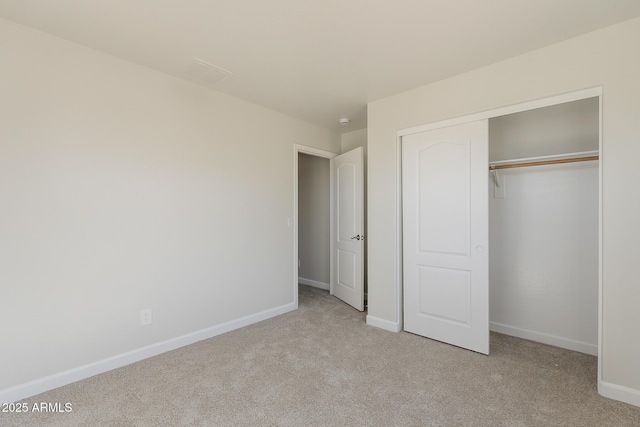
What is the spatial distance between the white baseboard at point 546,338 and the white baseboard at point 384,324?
1.00 meters

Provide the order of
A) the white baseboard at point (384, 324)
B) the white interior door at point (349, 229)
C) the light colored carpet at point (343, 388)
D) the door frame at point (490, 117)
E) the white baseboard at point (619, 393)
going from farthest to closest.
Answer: the white interior door at point (349, 229), the white baseboard at point (384, 324), the door frame at point (490, 117), the white baseboard at point (619, 393), the light colored carpet at point (343, 388)

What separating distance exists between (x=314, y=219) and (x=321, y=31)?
319cm

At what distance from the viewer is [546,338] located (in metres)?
Answer: 2.72

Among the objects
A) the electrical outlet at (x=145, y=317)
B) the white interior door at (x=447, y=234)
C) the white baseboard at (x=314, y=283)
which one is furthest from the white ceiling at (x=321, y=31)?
the white baseboard at (x=314, y=283)

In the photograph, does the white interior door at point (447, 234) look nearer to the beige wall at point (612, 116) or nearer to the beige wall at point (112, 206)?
the beige wall at point (612, 116)

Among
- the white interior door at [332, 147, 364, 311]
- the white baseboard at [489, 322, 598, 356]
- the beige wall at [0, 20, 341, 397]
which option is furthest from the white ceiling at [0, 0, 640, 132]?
the white baseboard at [489, 322, 598, 356]

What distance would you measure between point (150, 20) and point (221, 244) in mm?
1908

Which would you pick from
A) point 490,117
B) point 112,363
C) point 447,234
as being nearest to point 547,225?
point 447,234

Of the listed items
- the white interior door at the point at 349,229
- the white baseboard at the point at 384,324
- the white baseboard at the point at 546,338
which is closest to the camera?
the white baseboard at the point at 546,338

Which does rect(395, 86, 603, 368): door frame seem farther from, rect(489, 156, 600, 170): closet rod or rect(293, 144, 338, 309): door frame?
rect(293, 144, 338, 309): door frame

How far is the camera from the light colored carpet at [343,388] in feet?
5.64

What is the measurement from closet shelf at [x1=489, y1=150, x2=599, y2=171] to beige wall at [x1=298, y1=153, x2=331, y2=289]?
237cm

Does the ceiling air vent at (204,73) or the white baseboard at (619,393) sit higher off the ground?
the ceiling air vent at (204,73)

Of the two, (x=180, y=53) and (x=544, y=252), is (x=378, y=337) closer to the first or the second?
(x=544, y=252)
